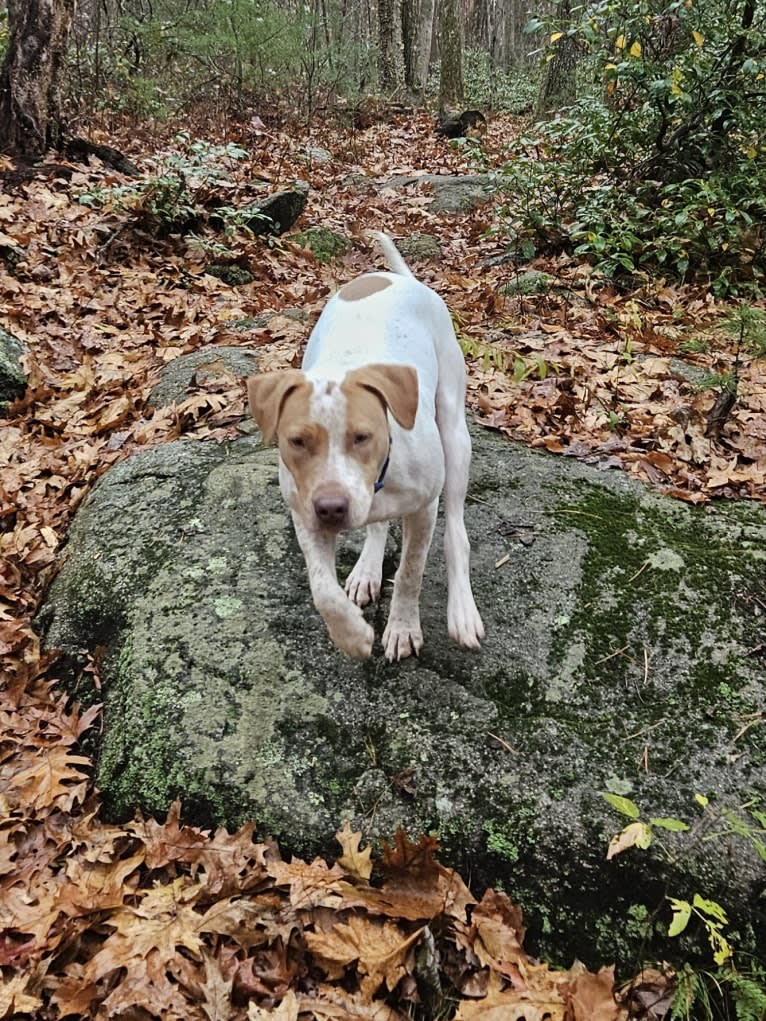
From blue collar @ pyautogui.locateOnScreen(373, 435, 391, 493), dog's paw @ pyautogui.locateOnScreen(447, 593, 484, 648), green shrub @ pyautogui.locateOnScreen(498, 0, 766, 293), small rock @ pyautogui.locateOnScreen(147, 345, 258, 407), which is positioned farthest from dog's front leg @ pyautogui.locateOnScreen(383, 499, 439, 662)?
green shrub @ pyautogui.locateOnScreen(498, 0, 766, 293)

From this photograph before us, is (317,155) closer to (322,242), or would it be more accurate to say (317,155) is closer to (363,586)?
(322,242)

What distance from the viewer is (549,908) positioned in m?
2.52

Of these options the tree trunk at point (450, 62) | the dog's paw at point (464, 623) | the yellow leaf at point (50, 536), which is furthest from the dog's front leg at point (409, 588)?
the tree trunk at point (450, 62)

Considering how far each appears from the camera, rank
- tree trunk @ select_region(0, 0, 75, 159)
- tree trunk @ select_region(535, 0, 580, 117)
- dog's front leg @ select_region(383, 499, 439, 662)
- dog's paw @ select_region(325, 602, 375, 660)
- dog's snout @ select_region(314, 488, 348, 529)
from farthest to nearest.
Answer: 1. tree trunk @ select_region(535, 0, 580, 117)
2. tree trunk @ select_region(0, 0, 75, 159)
3. dog's front leg @ select_region(383, 499, 439, 662)
4. dog's paw @ select_region(325, 602, 375, 660)
5. dog's snout @ select_region(314, 488, 348, 529)

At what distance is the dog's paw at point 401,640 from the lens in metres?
3.20

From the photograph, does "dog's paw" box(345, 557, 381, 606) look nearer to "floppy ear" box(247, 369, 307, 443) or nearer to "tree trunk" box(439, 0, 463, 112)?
"floppy ear" box(247, 369, 307, 443)

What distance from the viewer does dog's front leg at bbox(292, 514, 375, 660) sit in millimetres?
2707

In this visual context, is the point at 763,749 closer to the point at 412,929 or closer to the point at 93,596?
the point at 412,929

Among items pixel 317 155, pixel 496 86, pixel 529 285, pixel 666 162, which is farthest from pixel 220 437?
pixel 496 86

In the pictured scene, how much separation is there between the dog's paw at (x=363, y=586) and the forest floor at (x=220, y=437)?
1142 mm

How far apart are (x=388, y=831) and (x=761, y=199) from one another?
6891mm

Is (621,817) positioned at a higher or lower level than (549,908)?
higher

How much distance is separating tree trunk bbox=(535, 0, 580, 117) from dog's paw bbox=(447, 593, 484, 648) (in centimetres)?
1271

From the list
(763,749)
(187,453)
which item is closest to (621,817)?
(763,749)
